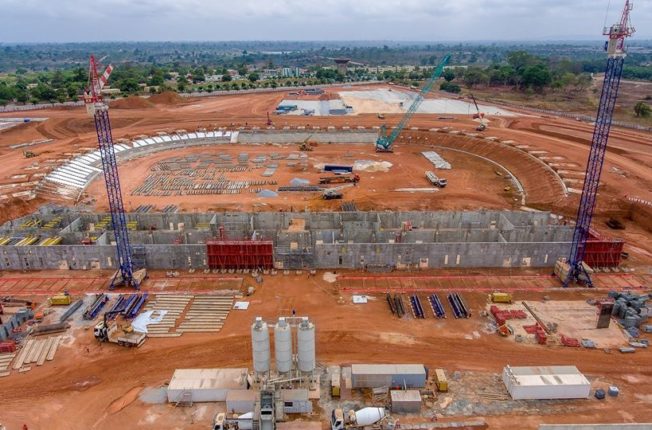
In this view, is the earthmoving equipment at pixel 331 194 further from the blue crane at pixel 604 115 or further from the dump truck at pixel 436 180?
the blue crane at pixel 604 115

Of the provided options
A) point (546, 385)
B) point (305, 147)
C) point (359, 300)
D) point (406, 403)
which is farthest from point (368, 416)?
point (305, 147)

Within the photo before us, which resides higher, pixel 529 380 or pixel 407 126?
pixel 407 126

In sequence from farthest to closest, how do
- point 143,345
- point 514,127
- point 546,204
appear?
point 514,127, point 546,204, point 143,345

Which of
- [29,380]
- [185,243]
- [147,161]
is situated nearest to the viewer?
[29,380]

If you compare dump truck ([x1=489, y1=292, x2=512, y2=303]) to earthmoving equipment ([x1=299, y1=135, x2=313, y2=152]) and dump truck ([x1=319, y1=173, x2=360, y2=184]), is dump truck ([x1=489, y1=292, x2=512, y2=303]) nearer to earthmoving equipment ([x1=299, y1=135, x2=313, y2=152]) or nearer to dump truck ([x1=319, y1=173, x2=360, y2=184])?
dump truck ([x1=319, y1=173, x2=360, y2=184])

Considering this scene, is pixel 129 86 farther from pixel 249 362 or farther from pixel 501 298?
pixel 501 298

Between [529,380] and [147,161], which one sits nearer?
[529,380]

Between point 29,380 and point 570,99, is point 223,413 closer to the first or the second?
point 29,380

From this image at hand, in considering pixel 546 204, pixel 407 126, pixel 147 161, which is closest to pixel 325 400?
pixel 546 204
